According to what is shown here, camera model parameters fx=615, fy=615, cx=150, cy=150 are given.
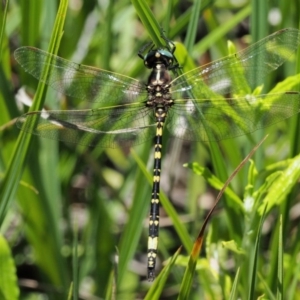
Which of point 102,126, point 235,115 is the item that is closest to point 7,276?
point 102,126

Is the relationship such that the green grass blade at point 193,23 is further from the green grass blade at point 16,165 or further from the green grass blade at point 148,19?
the green grass blade at point 16,165

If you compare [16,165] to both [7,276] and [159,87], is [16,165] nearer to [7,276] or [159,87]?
[7,276]

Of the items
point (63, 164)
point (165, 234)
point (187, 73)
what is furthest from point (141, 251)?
point (187, 73)

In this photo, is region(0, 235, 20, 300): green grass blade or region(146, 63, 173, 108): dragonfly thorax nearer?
region(0, 235, 20, 300): green grass blade

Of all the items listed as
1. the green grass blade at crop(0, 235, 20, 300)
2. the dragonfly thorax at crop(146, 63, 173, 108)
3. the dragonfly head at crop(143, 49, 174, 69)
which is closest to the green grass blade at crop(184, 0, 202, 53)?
the dragonfly head at crop(143, 49, 174, 69)

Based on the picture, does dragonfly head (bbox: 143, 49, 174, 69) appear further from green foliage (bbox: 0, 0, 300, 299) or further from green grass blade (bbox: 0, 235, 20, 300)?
green grass blade (bbox: 0, 235, 20, 300)

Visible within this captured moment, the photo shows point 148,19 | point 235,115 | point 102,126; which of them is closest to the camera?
point 148,19

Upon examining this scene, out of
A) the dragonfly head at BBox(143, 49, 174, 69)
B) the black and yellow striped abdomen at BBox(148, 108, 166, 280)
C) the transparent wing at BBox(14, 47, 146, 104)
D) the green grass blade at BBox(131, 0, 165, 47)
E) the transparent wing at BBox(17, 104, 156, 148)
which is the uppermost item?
the dragonfly head at BBox(143, 49, 174, 69)
